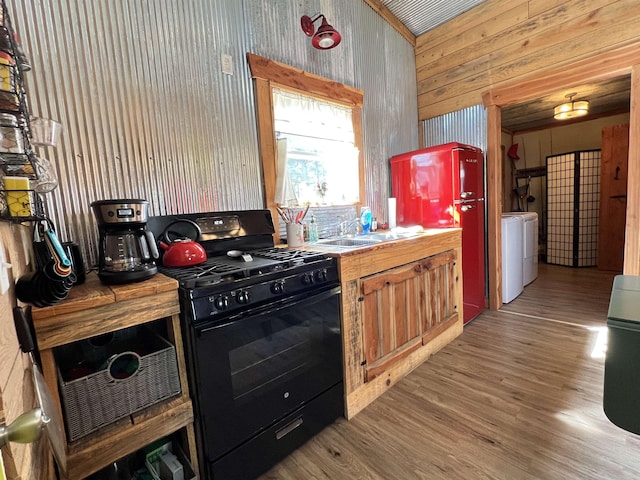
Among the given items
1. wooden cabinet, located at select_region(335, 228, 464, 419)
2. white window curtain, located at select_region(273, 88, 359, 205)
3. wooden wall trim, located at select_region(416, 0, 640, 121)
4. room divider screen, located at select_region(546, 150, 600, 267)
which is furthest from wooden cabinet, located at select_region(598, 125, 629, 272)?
white window curtain, located at select_region(273, 88, 359, 205)

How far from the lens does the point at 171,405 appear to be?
1.21 meters

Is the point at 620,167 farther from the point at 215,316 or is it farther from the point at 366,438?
the point at 215,316

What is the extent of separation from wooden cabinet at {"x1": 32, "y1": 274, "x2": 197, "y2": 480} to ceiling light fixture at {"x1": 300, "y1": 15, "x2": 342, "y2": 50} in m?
1.92

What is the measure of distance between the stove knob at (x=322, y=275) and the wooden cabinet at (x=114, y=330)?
66cm

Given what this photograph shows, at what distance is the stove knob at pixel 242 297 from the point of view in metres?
1.26

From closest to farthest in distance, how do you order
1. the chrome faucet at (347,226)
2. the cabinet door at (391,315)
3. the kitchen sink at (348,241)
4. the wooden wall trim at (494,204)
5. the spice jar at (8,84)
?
the spice jar at (8,84), the cabinet door at (391,315), the kitchen sink at (348,241), the chrome faucet at (347,226), the wooden wall trim at (494,204)

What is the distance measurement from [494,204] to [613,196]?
2.70m

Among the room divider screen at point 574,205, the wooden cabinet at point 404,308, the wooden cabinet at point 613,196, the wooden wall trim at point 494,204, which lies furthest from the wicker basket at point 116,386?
the room divider screen at point 574,205

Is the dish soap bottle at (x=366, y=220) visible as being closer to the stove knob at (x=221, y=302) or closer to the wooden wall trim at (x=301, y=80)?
the wooden wall trim at (x=301, y=80)

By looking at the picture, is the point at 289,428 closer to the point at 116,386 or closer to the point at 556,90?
the point at 116,386

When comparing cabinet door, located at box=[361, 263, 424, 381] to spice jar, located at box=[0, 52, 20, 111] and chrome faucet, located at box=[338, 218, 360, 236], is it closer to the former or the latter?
chrome faucet, located at box=[338, 218, 360, 236]

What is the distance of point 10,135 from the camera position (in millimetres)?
878

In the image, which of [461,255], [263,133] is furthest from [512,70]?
[263,133]

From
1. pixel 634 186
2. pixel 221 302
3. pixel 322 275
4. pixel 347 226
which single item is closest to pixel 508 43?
pixel 634 186
